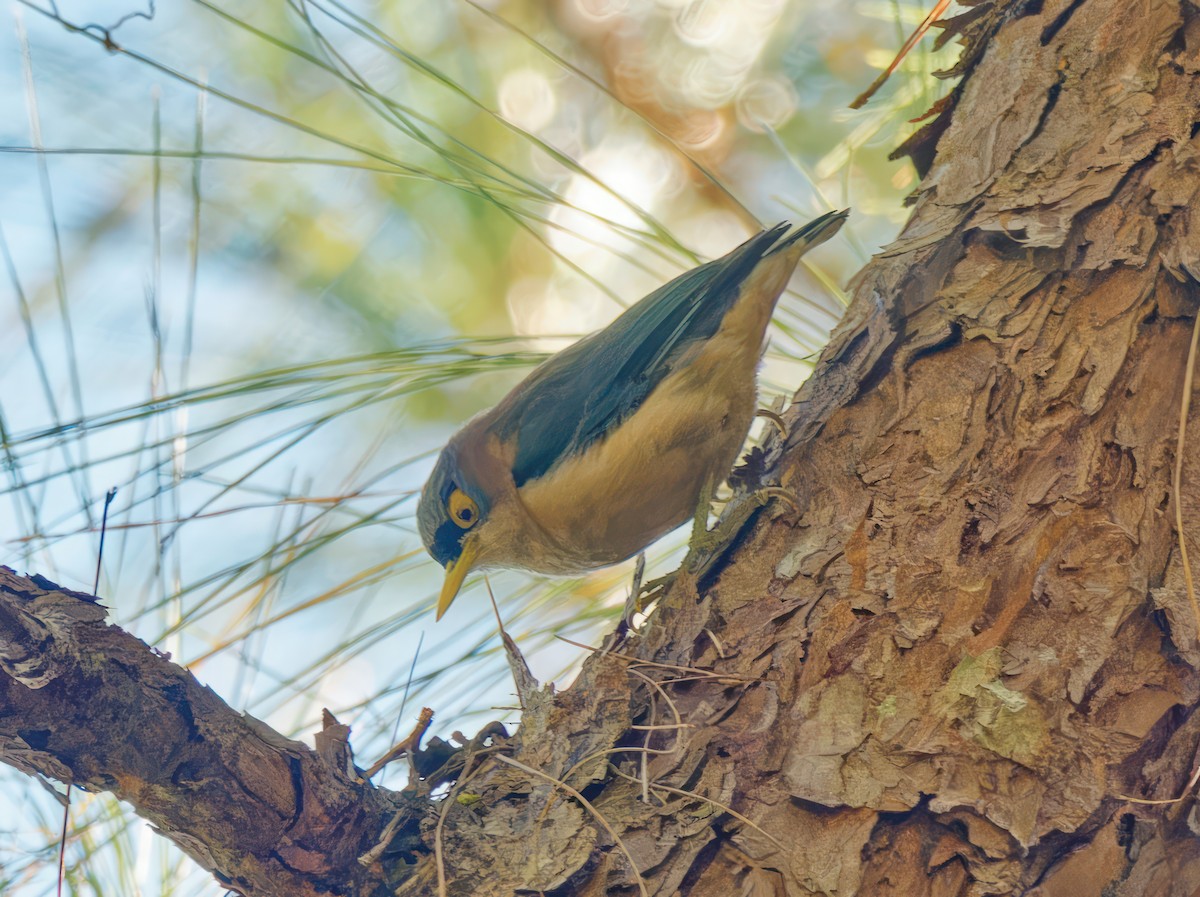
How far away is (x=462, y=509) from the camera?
8.68ft

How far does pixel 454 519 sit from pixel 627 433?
583 mm

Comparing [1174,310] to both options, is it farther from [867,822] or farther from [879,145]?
[879,145]

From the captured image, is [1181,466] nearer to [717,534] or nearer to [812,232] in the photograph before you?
[717,534]

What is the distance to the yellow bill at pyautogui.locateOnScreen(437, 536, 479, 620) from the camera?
2574 mm

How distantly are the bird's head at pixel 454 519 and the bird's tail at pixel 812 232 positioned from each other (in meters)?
1.05

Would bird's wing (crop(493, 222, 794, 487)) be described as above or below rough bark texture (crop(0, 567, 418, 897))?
above

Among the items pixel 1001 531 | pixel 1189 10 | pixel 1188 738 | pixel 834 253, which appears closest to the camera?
pixel 1188 738

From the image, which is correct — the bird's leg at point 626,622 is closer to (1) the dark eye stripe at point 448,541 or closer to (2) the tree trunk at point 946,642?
(2) the tree trunk at point 946,642

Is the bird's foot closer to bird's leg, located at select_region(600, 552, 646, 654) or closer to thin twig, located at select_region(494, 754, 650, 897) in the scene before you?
bird's leg, located at select_region(600, 552, 646, 654)

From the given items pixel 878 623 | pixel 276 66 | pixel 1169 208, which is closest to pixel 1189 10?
pixel 1169 208

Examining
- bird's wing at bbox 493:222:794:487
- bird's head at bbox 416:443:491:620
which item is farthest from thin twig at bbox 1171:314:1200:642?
bird's head at bbox 416:443:491:620

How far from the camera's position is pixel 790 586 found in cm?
183

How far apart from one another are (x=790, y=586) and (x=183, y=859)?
1.71 metres

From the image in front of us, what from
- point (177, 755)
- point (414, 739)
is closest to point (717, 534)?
point (414, 739)
